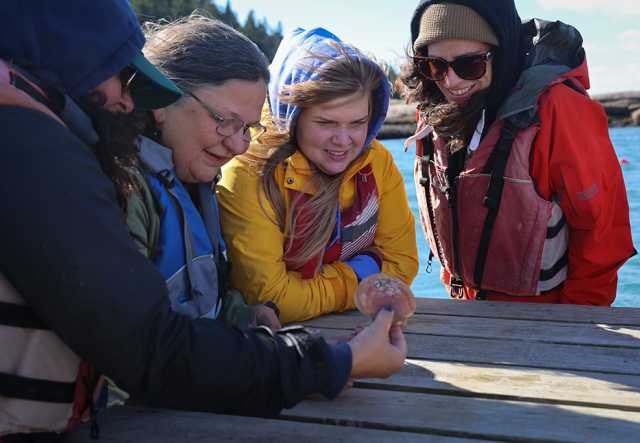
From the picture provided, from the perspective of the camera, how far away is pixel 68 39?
155cm

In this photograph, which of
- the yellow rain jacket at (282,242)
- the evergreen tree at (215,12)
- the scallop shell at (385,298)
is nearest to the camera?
the scallop shell at (385,298)

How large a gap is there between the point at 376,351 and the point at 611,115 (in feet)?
119

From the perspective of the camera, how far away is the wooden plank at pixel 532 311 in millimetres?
2912

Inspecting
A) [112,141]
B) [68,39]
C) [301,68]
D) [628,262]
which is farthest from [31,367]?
[628,262]

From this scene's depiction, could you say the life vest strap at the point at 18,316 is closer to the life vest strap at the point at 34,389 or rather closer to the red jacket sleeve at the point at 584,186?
the life vest strap at the point at 34,389

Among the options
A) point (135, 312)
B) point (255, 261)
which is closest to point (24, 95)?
point (135, 312)

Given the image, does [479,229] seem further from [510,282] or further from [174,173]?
[174,173]

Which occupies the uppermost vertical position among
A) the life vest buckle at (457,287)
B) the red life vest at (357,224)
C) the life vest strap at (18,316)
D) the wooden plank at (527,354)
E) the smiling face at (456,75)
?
the smiling face at (456,75)

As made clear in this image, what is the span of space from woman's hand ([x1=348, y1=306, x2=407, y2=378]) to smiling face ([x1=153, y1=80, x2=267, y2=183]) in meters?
0.91

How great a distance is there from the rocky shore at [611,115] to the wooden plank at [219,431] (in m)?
32.4

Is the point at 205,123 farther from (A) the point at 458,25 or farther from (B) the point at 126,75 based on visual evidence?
(A) the point at 458,25

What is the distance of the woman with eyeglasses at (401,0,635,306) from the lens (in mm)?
3375

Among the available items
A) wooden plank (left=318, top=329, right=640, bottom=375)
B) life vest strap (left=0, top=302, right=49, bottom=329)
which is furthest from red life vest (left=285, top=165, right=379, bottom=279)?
life vest strap (left=0, top=302, right=49, bottom=329)

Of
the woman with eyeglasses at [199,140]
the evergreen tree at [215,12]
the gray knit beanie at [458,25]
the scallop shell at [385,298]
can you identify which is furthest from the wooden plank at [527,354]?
the evergreen tree at [215,12]
